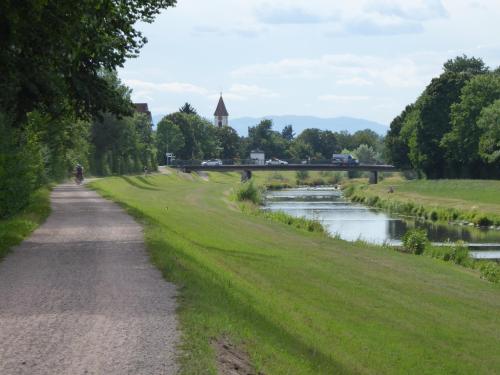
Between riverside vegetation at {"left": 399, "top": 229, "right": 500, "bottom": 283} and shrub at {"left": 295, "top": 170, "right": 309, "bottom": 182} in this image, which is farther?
shrub at {"left": 295, "top": 170, "right": 309, "bottom": 182}

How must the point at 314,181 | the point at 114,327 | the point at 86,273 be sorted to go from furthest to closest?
the point at 314,181
the point at 86,273
the point at 114,327

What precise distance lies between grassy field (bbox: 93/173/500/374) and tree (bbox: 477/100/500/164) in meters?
54.2

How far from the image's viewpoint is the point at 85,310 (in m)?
14.7

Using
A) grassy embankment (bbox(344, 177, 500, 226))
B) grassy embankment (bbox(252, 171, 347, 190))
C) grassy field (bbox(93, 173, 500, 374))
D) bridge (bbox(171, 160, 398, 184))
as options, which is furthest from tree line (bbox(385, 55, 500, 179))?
grassy field (bbox(93, 173, 500, 374))

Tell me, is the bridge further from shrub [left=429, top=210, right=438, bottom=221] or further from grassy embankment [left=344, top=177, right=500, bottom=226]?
shrub [left=429, top=210, right=438, bottom=221]

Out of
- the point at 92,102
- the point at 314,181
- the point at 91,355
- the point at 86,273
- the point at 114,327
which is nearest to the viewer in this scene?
the point at 91,355

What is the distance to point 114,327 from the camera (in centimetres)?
1339

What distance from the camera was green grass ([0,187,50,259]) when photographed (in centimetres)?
2406

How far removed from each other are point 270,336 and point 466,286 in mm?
15206

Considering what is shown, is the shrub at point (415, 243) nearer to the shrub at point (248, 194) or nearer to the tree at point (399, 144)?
the shrub at point (248, 194)

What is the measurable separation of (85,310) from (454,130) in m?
89.2

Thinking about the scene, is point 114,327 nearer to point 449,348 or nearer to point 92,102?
point 449,348

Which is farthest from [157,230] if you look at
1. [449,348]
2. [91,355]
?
[91,355]

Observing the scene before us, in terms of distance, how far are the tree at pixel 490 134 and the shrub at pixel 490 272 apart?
55468mm
